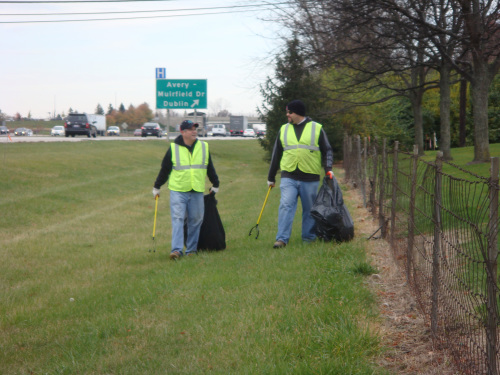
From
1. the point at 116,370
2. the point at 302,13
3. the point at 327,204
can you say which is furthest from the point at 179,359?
the point at 302,13

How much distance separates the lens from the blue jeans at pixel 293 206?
9.22 m

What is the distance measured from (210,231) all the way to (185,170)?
1019mm

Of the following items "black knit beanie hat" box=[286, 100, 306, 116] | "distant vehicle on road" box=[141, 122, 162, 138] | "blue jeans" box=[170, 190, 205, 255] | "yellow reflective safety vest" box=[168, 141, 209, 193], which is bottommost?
"blue jeans" box=[170, 190, 205, 255]

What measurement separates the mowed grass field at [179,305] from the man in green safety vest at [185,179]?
530mm

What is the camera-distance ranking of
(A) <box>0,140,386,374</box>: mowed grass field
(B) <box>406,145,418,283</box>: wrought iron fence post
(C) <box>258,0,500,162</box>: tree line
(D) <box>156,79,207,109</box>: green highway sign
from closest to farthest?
(A) <box>0,140,386,374</box>: mowed grass field < (B) <box>406,145,418,283</box>: wrought iron fence post < (C) <box>258,0,500,162</box>: tree line < (D) <box>156,79,207,109</box>: green highway sign

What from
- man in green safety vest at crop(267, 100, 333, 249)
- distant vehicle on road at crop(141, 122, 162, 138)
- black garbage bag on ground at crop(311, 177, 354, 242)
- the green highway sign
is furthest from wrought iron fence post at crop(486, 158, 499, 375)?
distant vehicle on road at crop(141, 122, 162, 138)

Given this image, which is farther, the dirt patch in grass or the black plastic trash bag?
the black plastic trash bag

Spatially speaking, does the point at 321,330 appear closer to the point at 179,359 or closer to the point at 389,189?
the point at 179,359

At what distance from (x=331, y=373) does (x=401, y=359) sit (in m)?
0.62

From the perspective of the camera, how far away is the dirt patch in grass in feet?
14.7

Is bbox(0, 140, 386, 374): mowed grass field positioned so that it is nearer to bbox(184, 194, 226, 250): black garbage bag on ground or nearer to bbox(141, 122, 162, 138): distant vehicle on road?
bbox(184, 194, 226, 250): black garbage bag on ground

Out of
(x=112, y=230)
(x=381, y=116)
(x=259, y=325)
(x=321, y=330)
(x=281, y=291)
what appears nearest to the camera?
(x=321, y=330)

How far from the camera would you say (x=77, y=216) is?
15.7m

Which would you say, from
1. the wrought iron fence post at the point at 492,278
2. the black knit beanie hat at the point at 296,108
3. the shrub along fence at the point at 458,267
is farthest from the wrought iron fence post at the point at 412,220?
the black knit beanie hat at the point at 296,108
